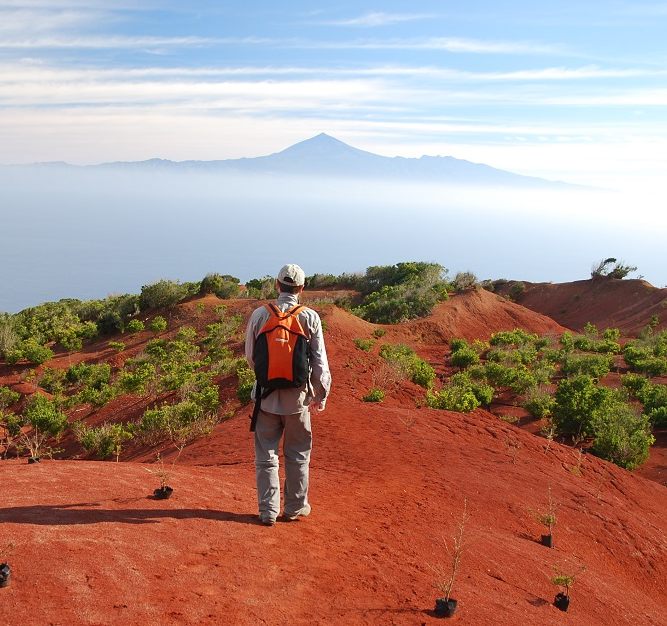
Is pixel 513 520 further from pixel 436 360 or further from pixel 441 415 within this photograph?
pixel 436 360

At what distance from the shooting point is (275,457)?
4.29 m

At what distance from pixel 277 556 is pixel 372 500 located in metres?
1.74

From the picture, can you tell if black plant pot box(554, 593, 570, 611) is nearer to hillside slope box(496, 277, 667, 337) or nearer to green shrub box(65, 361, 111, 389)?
green shrub box(65, 361, 111, 389)

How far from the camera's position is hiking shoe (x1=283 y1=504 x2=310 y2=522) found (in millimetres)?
4363

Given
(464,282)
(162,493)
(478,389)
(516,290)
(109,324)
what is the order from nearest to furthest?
(162,493) → (478,389) → (109,324) → (464,282) → (516,290)

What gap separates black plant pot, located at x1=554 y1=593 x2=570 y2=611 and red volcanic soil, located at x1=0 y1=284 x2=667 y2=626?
0.09 metres

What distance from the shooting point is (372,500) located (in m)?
5.27

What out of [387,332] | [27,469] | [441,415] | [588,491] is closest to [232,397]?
[441,415]

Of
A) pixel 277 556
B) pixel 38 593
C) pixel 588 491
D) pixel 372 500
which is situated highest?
pixel 38 593

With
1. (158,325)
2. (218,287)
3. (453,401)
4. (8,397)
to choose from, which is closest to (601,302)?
(218,287)

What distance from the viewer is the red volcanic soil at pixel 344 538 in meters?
3.11

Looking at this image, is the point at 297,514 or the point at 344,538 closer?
the point at 344,538

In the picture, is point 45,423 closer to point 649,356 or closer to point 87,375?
point 87,375

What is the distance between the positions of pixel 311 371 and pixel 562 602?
7.89ft
